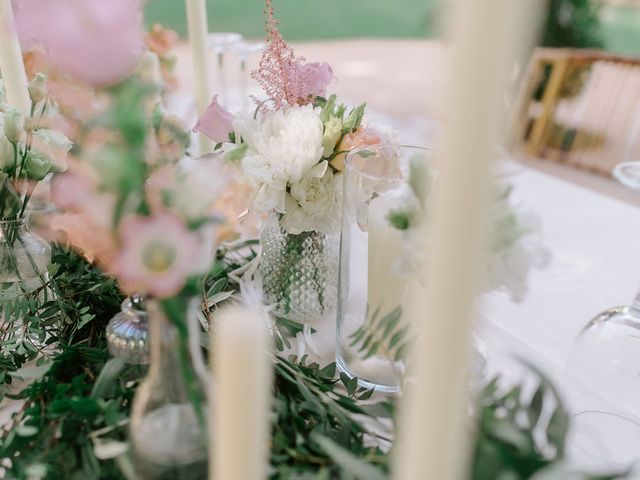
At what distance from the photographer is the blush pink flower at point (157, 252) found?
292mm

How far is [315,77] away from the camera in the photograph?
25.5 inches

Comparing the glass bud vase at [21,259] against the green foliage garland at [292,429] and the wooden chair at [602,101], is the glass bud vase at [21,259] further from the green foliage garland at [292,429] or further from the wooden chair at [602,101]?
the wooden chair at [602,101]

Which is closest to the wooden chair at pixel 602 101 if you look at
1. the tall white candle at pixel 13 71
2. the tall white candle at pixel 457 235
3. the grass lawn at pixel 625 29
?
the tall white candle at pixel 13 71

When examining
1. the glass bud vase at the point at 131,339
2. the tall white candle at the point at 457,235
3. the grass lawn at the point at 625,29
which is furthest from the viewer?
the grass lawn at the point at 625,29

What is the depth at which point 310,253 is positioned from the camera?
67cm

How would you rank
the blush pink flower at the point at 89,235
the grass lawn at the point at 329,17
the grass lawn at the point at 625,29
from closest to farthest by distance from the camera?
the blush pink flower at the point at 89,235 < the grass lawn at the point at 625,29 < the grass lawn at the point at 329,17

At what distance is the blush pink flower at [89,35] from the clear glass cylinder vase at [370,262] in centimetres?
22

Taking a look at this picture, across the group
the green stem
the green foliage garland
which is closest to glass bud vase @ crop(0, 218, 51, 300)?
the green foliage garland

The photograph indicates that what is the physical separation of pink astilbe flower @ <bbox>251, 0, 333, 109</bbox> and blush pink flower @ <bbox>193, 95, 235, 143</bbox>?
47mm

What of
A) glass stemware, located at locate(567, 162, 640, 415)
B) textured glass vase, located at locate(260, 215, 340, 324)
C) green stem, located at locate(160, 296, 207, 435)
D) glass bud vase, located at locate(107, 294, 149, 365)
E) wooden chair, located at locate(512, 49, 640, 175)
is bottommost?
wooden chair, located at locate(512, 49, 640, 175)

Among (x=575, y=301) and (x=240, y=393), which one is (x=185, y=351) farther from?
(x=575, y=301)

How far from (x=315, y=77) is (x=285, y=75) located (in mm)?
37

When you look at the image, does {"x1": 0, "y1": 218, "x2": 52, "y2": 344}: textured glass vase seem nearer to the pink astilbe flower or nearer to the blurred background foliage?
the pink astilbe flower

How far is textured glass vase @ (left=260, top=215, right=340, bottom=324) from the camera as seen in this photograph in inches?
26.2
